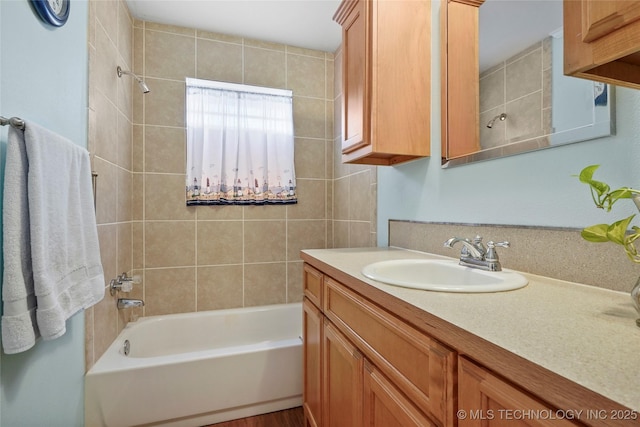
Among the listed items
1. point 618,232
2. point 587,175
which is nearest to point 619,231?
point 618,232

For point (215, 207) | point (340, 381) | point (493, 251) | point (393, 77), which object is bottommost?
point (340, 381)

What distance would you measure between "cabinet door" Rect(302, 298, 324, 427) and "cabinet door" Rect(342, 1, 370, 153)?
2.77ft

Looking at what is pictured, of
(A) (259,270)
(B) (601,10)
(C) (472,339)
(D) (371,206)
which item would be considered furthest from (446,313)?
(A) (259,270)

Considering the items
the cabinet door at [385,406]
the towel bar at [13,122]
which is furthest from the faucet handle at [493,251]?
the towel bar at [13,122]

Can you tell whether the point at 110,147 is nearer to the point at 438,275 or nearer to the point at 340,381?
the point at 340,381

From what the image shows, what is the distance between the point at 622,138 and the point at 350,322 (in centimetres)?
87

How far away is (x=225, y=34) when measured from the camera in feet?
7.66

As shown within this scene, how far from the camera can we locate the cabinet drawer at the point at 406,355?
0.56 metres

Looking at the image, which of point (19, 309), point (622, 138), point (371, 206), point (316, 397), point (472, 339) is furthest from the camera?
point (371, 206)

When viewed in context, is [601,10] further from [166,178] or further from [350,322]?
[166,178]

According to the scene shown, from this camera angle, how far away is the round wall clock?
3.24ft

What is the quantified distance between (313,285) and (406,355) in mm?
736

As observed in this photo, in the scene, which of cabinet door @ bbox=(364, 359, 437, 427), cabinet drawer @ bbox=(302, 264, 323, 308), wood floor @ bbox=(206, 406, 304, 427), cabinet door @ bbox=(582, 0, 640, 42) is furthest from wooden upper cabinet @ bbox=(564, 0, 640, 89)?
wood floor @ bbox=(206, 406, 304, 427)

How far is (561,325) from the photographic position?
522 mm
